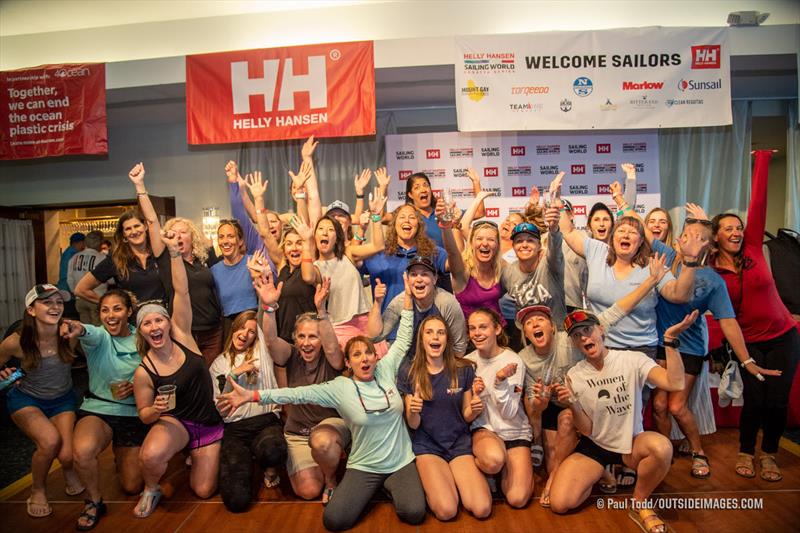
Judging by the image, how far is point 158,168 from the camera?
8617mm

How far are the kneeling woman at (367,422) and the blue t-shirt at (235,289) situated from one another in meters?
1.19

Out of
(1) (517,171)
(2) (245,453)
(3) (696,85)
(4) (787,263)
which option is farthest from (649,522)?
(1) (517,171)

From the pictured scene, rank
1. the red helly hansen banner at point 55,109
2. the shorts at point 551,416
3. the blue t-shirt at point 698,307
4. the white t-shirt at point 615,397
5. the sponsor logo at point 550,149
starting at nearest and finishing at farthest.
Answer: the white t-shirt at point 615,397
the blue t-shirt at point 698,307
the shorts at point 551,416
the red helly hansen banner at point 55,109
the sponsor logo at point 550,149

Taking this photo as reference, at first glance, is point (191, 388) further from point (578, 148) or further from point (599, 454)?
point (578, 148)

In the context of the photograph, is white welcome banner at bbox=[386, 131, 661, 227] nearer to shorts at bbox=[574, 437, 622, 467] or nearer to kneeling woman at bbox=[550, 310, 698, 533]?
kneeling woman at bbox=[550, 310, 698, 533]

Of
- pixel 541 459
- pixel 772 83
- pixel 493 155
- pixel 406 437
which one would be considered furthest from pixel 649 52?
pixel 406 437

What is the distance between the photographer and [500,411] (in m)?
3.77

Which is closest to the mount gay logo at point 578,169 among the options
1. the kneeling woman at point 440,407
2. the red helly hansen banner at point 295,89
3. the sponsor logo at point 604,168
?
the sponsor logo at point 604,168

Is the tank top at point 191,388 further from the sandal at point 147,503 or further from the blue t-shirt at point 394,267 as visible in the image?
the blue t-shirt at point 394,267

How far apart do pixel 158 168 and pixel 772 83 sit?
345 inches

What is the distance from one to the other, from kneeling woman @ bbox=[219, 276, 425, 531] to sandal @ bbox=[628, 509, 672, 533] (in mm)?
1299

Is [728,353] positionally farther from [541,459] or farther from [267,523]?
[267,523]

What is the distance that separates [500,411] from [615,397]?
0.75m

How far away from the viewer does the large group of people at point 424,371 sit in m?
3.53
